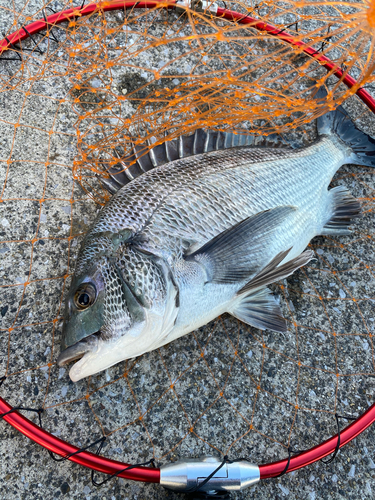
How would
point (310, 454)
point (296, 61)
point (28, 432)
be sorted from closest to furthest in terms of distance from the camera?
1. point (28, 432)
2. point (310, 454)
3. point (296, 61)

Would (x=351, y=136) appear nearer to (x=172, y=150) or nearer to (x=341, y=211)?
(x=341, y=211)

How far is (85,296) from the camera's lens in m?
1.28

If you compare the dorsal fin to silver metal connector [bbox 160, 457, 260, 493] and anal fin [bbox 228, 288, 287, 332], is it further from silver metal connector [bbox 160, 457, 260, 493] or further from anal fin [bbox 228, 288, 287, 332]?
silver metal connector [bbox 160, 457, 260, 493]

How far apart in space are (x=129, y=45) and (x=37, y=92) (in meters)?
0.62

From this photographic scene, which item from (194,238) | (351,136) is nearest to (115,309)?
(194,238)

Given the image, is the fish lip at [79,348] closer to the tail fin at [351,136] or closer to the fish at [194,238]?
the fish at [194,238]

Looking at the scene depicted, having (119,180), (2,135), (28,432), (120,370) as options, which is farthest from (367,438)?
(2,135)

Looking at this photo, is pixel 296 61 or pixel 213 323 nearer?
pixel 213 323

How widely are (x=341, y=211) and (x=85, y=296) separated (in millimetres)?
1438

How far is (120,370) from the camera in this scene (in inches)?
62.9

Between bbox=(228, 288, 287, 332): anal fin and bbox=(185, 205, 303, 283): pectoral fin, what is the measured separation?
0.18 meters

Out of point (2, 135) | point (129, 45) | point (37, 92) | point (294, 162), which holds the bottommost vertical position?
point (294, 162)

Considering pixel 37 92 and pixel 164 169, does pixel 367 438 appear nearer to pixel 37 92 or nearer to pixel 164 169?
pixel 164 169

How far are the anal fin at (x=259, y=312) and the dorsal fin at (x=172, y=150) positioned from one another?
77 centimetres
